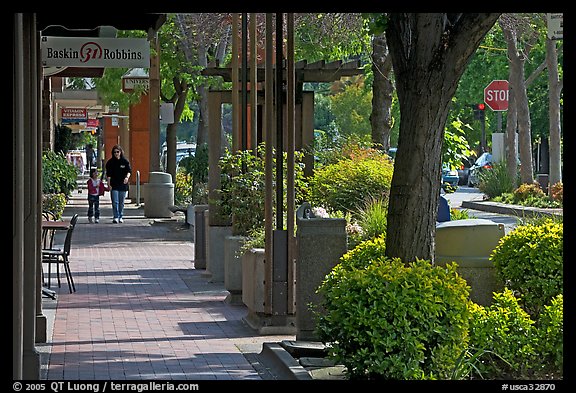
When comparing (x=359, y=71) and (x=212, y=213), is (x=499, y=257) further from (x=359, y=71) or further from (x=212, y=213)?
(x=359, y=71)

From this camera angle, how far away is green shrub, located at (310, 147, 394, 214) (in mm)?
15297

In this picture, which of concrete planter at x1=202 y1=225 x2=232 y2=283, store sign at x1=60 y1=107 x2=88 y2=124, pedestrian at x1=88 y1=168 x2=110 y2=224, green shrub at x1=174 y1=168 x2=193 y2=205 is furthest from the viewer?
store sign at x1=60 y1=107 x2=88 y2=124

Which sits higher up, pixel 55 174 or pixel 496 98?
pixel 496 98

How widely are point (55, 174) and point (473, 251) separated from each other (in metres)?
15.3

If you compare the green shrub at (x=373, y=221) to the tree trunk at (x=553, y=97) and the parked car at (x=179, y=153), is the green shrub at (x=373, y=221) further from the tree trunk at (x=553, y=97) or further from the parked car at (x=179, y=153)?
the parked car at (x=179, y=153)

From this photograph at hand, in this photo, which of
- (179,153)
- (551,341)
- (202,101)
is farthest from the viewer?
(179,153)

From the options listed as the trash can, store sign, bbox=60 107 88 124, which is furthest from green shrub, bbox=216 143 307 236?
store sign, bbox=60 107 88 124

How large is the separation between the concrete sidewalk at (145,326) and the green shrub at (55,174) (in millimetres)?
2389

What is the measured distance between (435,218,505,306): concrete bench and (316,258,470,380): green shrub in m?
2.13

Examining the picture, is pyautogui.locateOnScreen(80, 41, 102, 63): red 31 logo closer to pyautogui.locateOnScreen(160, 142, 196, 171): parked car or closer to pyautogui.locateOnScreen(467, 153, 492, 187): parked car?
pyautogui.locateOnScreen(160, 142, 196, 171): parked car

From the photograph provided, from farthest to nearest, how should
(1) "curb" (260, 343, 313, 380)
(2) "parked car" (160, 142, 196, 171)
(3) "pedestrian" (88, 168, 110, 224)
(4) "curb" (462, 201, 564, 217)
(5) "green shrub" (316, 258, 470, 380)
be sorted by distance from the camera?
1. (2) "parked car" (160, 142, 196, 171)
2. (4) "curb" (462, 201, 564, 217)
3. (3) "pedestrian" (88, 168, 110, 224)
4. (1) "curb" (260, 343, 313, 380)
5. (5) "green shrub" (316, 258, 470, 380)

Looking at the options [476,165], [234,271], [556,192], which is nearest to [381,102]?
[234,271]

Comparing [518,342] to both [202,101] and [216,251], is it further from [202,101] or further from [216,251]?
[202,101]

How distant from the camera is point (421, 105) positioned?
8164 millimetres
